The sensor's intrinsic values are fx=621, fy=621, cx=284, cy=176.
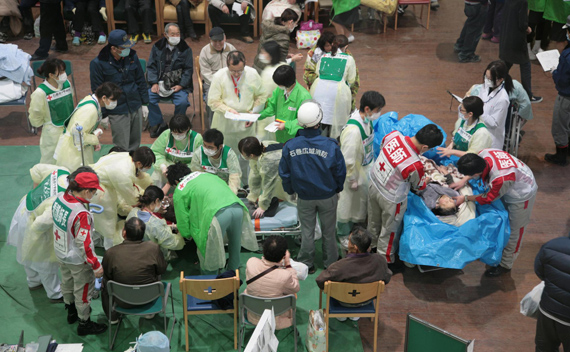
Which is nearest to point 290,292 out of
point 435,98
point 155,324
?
point 155,324

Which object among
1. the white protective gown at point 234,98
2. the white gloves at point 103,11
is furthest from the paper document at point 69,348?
the white gloves at point 103,11

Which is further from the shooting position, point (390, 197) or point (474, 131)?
point (474, 131)

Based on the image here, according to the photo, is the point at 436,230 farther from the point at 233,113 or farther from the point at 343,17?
the point at 343,17

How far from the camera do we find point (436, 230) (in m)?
5.33

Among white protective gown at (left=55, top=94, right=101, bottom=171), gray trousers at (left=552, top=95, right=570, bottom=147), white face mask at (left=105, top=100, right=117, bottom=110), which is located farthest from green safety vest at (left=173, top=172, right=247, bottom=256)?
gray trousers at (left=552, top=95, right=570, bottom=147)

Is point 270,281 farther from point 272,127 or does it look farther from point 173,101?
point 173,101

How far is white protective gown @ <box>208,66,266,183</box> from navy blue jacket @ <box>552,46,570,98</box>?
3294 millimetres

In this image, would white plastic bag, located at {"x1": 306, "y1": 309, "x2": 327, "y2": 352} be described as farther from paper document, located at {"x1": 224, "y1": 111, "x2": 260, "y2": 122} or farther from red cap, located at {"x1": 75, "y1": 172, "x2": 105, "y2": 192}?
paper document, located at {"x1": 224, "y1": 111, "x2": 260, "y2": 122}

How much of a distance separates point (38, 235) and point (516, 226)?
3.98 metres

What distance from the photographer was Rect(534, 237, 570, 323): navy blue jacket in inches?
160

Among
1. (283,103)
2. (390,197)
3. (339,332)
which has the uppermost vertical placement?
(283,103)

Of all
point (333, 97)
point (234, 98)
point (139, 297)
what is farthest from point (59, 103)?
point (333, 97)

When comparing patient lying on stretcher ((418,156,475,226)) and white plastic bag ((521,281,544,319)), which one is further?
patient lying on stretcher ((418,156,475,226))

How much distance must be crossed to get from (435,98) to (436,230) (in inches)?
143
